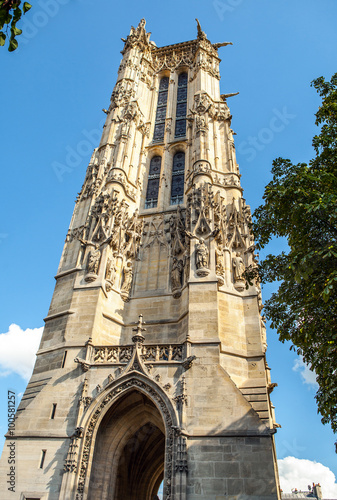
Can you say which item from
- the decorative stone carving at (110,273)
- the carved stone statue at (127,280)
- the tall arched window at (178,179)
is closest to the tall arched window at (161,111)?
the tall arched window at (178,179)

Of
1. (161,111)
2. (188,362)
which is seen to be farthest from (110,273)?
(161,111)

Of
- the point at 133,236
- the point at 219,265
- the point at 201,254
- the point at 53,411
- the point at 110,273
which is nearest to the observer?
the point at 53,411

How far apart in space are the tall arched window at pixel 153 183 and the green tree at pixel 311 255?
9679mm

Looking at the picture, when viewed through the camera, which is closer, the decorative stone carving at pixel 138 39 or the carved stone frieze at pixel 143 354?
the carved stone frieze at pixel 143 354

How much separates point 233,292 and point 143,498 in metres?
8.23

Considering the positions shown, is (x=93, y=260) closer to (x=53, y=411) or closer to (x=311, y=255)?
(x=53, y=411)

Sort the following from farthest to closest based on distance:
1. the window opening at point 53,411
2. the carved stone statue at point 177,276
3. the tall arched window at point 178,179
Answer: the tall arched window at point 178,179 < the carved stone statue at point 177,276 < the window opening at point 53,411

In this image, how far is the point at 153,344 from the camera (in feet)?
41.2

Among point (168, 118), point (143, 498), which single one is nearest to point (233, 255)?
point (143, 498)

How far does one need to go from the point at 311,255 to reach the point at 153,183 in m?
14.3

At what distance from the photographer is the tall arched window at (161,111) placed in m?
24.2

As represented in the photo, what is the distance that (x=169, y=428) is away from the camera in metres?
10.9

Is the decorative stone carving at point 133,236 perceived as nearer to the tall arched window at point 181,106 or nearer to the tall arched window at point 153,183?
the tall arched window at point 153,183

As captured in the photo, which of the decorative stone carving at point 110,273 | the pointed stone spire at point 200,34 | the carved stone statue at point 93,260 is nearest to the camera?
the carved stone statue at point 93,260
